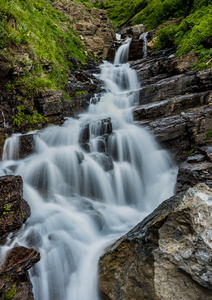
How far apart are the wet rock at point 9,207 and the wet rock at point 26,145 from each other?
2.88 meters

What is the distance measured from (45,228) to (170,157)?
5430mm

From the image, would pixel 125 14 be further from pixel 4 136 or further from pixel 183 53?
pixel 4 136

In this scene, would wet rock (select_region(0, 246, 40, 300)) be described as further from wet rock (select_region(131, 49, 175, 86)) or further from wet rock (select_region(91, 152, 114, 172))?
wet rock (select_region(131, 49, 175, 86))

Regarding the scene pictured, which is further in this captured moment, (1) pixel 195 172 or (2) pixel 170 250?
(1) pixel 195 172

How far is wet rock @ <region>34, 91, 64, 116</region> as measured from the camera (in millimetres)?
8305

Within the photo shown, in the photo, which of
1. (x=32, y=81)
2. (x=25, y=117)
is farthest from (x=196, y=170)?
(x=32, y=81)

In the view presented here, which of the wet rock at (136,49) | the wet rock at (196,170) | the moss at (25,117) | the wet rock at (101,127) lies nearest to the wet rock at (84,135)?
the wet rock at (101,127)

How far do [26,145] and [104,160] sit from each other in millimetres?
2983

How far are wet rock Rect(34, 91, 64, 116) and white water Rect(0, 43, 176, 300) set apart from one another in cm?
82

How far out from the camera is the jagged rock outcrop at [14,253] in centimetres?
272

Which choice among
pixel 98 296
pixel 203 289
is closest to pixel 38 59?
pixel 98 296

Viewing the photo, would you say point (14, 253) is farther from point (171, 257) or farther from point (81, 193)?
point (81, 193)

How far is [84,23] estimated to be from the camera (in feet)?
64.3

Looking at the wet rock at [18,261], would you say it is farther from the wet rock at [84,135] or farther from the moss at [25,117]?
the moss at [25,117]
